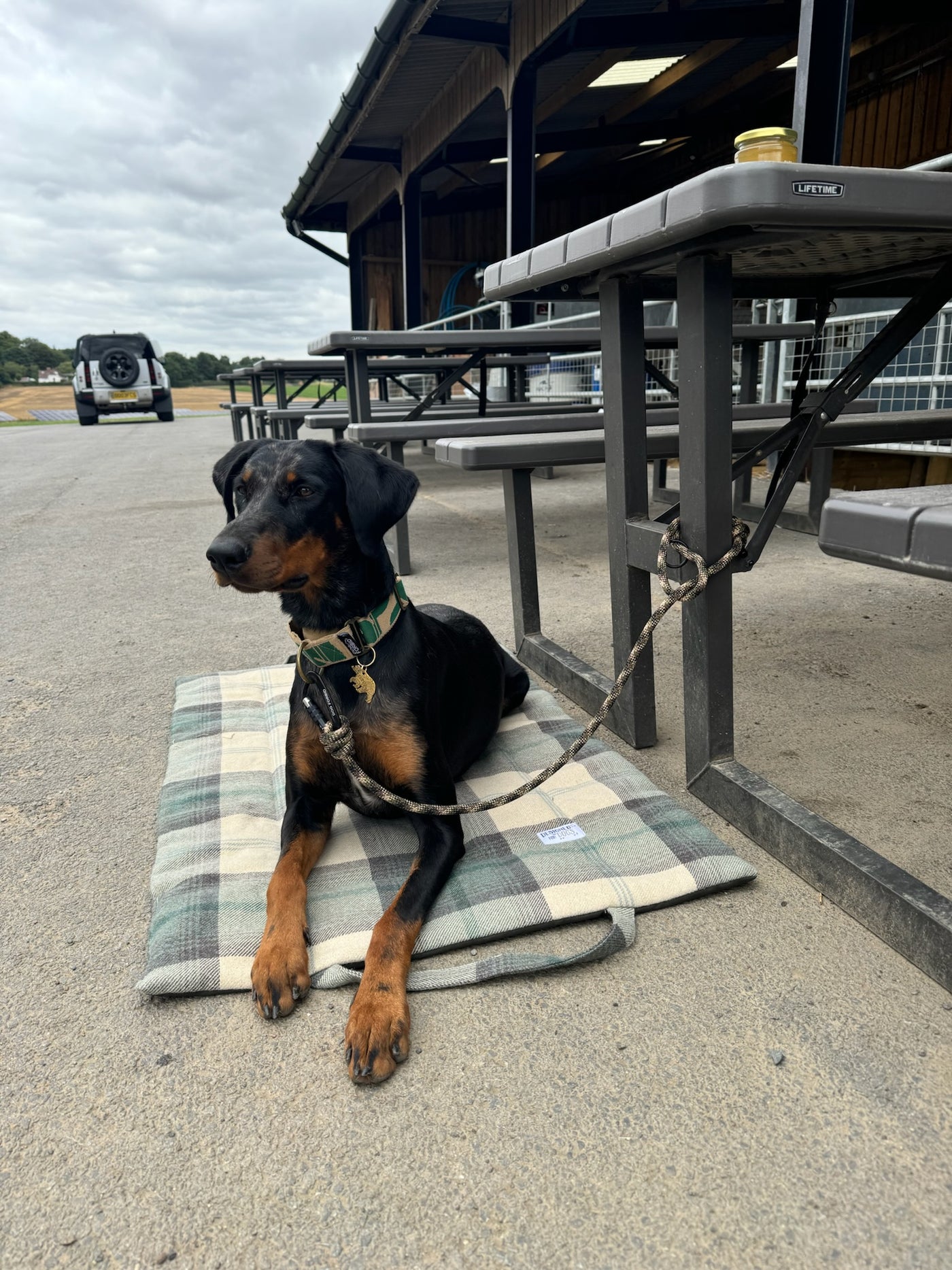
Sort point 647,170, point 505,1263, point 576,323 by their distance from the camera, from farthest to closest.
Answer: point 647,170, point 576,323, point 505,1263

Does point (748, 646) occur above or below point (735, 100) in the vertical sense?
below

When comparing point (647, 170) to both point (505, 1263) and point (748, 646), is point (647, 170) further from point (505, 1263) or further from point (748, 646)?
point (505, 1263)

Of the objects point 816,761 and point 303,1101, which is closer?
point 303,1101

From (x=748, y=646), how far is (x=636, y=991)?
6.46ft

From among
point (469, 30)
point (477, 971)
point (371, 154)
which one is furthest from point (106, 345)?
point (477, 971)

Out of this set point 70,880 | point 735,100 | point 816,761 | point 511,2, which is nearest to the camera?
point 70,880

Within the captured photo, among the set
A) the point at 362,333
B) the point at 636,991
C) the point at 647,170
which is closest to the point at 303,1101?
the point at 636,991

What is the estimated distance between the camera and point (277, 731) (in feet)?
8.54

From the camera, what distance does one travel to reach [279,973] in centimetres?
149

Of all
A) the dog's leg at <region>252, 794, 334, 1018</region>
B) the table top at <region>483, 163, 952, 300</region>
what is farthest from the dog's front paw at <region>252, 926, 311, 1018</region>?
the table top at <region>483, 163, 952, 300</region>

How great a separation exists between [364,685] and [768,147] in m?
1.43

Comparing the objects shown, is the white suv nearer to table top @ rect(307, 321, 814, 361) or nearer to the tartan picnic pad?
table top @ rect(307, 321, 814, 361)

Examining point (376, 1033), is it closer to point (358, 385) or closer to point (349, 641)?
point (349, 641)

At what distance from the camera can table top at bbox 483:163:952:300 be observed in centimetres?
152
